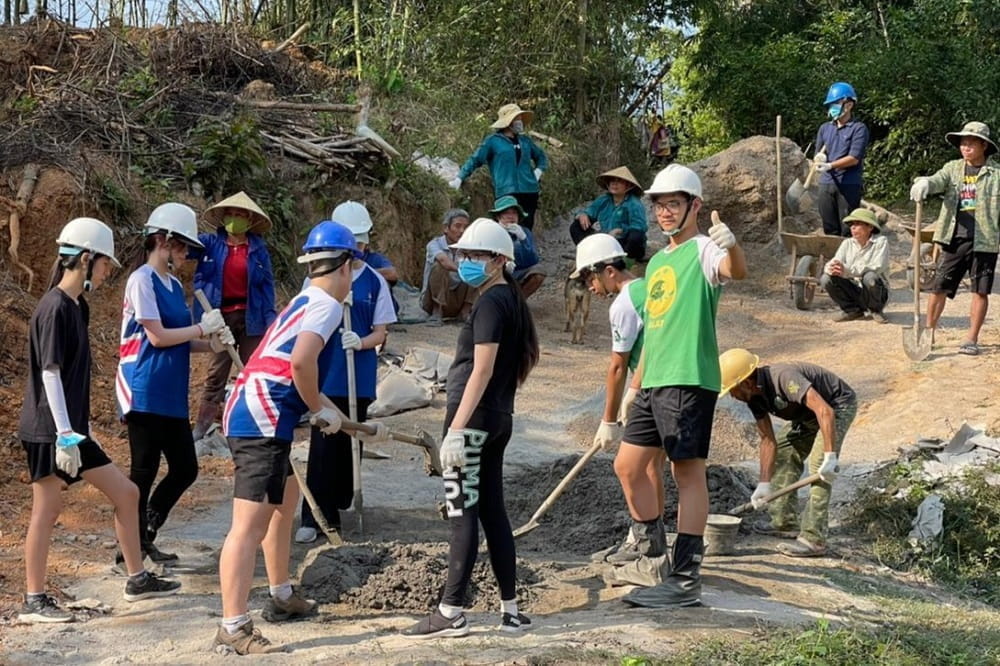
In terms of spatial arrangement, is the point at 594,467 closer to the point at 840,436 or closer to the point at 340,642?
the point at 840,436

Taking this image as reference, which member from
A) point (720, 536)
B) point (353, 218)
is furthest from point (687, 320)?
point (353, 218)

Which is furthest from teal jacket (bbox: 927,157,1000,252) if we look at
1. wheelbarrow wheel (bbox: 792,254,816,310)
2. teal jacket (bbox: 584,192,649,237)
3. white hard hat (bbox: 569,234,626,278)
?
white hard hat (bbox: 569,234,626,278)

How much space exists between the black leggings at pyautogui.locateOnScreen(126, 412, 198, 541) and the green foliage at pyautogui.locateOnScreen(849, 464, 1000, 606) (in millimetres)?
3638

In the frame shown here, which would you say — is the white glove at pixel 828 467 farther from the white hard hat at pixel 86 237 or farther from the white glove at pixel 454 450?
the white hard hat at pixel 86 237

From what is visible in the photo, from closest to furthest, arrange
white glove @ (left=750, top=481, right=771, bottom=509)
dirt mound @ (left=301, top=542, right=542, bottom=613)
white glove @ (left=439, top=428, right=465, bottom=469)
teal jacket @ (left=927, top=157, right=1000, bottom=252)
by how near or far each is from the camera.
A: white glove @ (left=439, top=428, right=465, bottom=469) < dirt mound @ (left=301, top=542, right=542, bottom=613) < white glove @ (left=750, top=481, right=771, bottom=509) < teal jacket @ (left=927, top=157, right=1000, bottom=252)

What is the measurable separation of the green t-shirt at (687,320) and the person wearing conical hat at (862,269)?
6.93 m

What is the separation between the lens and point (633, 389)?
219 inches

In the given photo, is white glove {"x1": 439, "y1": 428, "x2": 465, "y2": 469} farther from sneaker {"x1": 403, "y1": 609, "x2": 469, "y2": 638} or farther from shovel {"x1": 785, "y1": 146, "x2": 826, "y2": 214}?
shovel {"x1": 785, "y1": 146, "x2": 826, "y2": 214}

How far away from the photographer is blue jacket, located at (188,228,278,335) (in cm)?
719

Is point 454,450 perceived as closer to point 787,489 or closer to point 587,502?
point 787,489

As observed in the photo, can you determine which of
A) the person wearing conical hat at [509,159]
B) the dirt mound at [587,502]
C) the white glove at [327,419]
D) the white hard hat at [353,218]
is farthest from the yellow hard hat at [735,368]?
the person wearing conical hat at [509,159]

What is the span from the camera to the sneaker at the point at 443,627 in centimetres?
453

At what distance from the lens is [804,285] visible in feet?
41.2

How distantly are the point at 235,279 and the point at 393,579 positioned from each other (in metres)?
2.88
